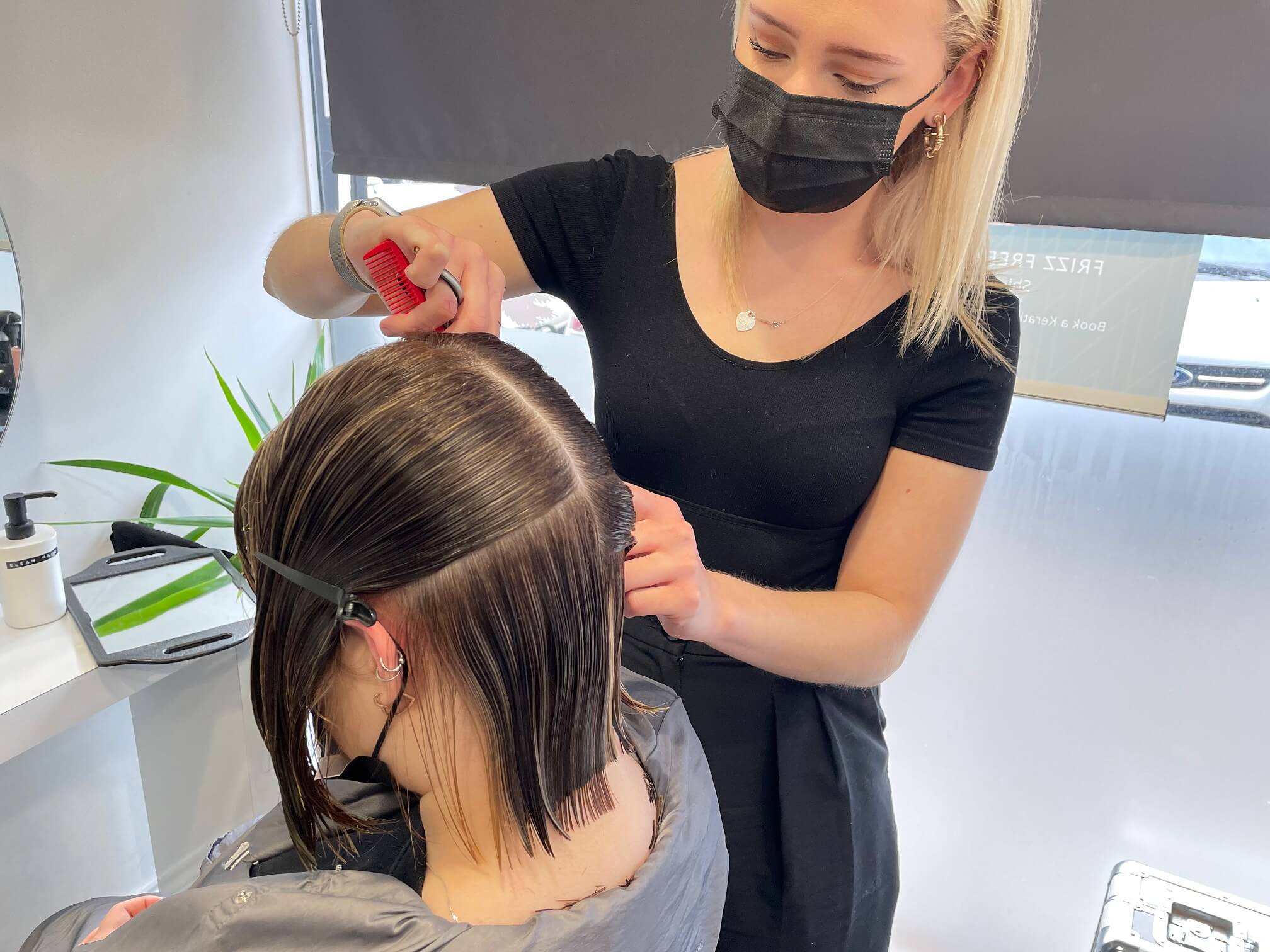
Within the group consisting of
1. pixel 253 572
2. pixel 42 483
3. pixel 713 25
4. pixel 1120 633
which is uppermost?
pixel 713 25

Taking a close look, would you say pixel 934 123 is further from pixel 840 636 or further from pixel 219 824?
pixel 219 824

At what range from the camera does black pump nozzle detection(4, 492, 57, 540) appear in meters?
1.28

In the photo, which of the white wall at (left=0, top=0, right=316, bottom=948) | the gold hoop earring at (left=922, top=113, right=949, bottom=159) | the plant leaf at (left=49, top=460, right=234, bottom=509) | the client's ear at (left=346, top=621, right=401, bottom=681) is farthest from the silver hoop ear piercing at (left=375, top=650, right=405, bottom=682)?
the white wall at (left=0, top=0, right=316, bottom=948)

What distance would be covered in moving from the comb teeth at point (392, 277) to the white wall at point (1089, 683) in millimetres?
1211

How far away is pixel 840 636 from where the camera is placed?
91 cm

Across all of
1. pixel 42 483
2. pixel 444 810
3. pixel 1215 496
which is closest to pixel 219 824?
pixel 42 483

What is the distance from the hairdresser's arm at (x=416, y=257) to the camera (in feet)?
2.59

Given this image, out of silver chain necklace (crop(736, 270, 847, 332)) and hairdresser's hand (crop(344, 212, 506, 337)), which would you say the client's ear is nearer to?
hairdresser's hand (crop(344, 212, 506, 337))

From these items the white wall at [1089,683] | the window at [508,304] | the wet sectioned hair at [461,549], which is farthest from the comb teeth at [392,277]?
the white wall at [1089,683]

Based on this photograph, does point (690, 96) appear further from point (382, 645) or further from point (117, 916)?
point (117, 916)

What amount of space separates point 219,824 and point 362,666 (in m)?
1.24

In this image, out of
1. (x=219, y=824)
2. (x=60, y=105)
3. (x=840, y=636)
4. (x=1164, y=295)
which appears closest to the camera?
(x=840, y=636)

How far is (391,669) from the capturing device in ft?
2.22

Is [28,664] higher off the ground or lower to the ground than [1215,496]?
lower
